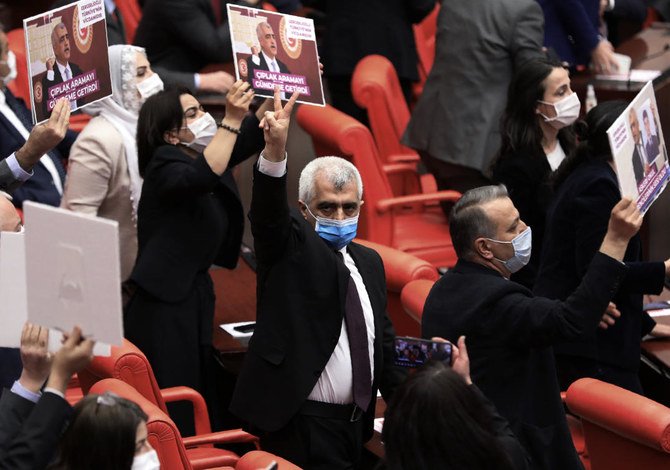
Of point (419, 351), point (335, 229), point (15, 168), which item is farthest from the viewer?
point (15, 168)

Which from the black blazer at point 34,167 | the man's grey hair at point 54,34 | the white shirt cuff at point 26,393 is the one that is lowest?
the black blazer at point 34,167

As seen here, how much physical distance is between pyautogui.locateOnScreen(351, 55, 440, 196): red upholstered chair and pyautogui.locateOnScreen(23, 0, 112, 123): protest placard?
8.52 ft

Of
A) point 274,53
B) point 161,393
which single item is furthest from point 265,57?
point 161,393

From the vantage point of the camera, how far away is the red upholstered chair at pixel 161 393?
3.52 meters

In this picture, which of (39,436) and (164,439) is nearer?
(39,436)

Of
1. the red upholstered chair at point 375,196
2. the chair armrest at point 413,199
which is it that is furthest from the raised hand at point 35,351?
the chair armrest at point 413,199

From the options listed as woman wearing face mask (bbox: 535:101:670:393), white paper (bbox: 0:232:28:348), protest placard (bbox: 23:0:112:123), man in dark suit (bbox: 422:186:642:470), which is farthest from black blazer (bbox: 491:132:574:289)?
white paper (bbox: 0:232:28:348)

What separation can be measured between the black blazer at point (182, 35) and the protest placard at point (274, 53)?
2490mm

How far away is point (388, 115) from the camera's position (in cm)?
642

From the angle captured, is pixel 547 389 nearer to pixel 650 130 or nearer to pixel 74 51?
pixel 650 130

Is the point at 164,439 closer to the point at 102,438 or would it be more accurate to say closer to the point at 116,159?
the point at 102,438

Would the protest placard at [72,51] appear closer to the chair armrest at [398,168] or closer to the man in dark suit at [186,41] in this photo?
the man in dark suit at [186,41]

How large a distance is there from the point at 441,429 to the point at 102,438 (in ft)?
2.14

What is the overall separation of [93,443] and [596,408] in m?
1.65
